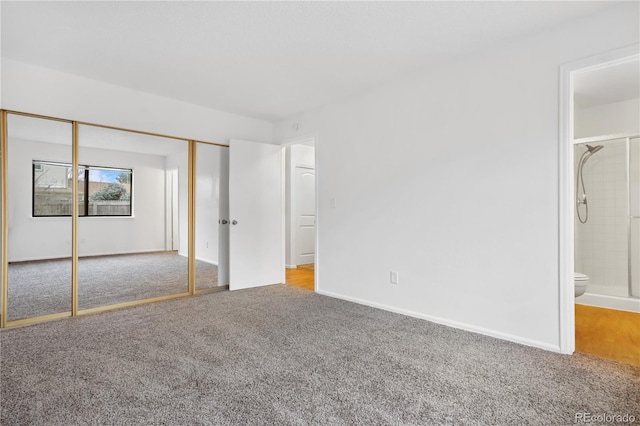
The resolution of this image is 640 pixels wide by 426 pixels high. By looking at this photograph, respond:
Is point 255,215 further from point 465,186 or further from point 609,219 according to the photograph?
point 609,219

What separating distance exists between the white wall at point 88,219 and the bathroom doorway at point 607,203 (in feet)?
14.1

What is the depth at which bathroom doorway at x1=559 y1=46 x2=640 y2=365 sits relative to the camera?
9.96 ft

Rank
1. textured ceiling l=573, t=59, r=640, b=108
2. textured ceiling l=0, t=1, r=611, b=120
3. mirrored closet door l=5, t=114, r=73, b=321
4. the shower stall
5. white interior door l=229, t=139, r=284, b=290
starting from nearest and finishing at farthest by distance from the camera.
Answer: textured ceiling l=0, t=1, r=611, b=120, textured ceiling l=573, t=59, r=640, b=108, mirrored closet door l=5, t=114, r=73, b=321, the shower stall, white interior door l=229, t=139, r=284, b=290

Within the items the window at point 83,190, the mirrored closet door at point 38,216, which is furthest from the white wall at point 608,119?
the mirrored closet door at point 38,216

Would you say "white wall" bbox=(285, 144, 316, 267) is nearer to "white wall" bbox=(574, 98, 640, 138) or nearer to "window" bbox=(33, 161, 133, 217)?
"window" bbox=(33, 161, 133, 217)

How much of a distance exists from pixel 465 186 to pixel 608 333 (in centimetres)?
171

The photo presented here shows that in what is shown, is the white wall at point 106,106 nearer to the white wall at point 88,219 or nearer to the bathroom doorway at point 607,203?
the white wall at point 88,219

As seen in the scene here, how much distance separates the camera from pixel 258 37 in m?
2.46

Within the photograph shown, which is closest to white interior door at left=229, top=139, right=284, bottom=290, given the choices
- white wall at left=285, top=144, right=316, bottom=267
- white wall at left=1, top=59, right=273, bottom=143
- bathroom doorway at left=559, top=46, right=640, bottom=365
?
white wall at left=1, top=59, right=273, bottom=143

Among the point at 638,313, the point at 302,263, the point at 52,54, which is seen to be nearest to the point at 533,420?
the point at 638,313

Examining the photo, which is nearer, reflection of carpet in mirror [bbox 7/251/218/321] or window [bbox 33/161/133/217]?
reflection of carpet in mirror [bbox 7/251/218/321]

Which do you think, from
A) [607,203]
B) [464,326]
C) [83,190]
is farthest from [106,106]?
[607,203]

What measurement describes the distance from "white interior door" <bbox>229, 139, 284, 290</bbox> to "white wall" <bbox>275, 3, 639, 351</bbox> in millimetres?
1078

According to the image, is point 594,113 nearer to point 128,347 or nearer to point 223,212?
point 223,212
